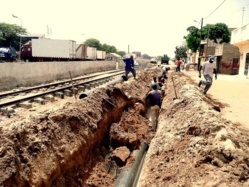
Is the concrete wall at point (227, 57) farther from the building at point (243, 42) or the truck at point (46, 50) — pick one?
the truck at point (46, 50)

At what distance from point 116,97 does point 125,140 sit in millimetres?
3307

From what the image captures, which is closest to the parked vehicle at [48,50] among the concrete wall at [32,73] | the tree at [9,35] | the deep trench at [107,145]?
the concrete wall at [32,73]

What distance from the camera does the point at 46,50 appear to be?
30.8 m

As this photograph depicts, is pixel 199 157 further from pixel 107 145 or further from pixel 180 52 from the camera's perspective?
pixel 180 52

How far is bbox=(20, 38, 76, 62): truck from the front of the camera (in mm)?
30312

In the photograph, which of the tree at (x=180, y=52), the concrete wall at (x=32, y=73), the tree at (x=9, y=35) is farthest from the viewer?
the tree at (x=180, y=52)

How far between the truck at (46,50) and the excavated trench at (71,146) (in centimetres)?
2302

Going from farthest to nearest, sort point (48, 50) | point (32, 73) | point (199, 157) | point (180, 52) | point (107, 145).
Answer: point (180, 52), point (48, 50), point (32, 73), point (107, 145), point (199, 157)

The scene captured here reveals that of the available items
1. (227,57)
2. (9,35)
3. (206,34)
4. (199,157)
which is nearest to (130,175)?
(199,157)

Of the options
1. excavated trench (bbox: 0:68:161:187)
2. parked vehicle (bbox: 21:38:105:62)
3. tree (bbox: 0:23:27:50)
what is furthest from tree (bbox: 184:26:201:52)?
excavated trench (bbox: 0:68:161:187)

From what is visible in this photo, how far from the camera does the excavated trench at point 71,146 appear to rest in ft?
14.2

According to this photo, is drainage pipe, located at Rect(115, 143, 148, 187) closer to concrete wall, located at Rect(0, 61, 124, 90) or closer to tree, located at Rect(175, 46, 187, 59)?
concrete wall, located at Rect(0, 61, 124, 90)

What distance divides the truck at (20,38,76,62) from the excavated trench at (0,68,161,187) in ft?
75.5

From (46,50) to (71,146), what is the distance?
26.9 m
